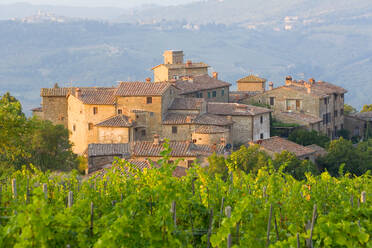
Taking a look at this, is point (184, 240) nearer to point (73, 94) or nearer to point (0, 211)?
point (0, 211)

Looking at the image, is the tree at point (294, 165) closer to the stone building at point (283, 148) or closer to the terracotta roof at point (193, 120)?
the stone building at point (283, 148)

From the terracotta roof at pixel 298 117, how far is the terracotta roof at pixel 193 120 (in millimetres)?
9977

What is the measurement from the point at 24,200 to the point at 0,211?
2.53 feet

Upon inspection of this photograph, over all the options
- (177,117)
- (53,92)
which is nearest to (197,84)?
(177,117)

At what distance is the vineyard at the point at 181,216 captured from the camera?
10836 millimetres

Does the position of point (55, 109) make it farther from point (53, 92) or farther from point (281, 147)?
point (281, 147)

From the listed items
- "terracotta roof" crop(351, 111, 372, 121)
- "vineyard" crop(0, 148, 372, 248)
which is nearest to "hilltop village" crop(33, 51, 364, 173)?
"terracotta roof" crop(351, 111, 372, 121)

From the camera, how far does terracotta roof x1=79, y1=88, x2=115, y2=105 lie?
2183 inches

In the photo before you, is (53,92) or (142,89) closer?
(142,89)

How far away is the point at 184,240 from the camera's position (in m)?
12.1

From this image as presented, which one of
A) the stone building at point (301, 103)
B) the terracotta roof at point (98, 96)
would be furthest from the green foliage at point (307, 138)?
the terracotta roof at point (98, 96)

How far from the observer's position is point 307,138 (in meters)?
58.9

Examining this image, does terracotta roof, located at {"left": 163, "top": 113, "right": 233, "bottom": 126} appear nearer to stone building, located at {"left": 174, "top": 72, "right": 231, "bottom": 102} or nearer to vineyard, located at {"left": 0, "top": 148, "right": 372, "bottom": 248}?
stone building, located at {"left": 174, "top": 72, "right": 231, "bottom": 102}

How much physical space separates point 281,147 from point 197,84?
593 inches
